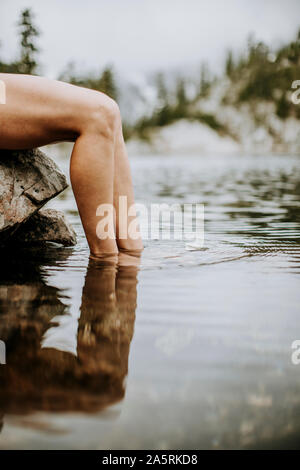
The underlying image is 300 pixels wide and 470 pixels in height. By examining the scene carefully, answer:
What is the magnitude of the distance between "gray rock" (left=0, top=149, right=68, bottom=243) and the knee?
541 mm

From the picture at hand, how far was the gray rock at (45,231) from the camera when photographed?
2654 millimetres

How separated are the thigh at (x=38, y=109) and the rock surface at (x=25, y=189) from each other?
31cm

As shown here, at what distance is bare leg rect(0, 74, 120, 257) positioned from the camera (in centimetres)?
181

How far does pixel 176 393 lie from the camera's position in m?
0.84

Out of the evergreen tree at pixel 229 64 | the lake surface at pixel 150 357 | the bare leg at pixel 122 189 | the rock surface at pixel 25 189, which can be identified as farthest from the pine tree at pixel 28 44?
the evergreen tree at pixel 229 64

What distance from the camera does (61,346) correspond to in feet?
3.44

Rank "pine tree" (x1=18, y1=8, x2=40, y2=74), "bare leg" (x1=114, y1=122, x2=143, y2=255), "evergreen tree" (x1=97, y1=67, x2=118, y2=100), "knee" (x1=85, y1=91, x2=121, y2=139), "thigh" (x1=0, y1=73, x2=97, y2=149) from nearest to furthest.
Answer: "thigh" (x1=0, y1=73, x2=97, y2=149) → "knee" (x1=85, y1=91, x2=121, y2=139) → "bare leg" (x1=114, y1=122, x2=143, y2=255) → "pine tree" (x1=18, y1=8, x2=40, y2=74) → "evergreen tree" (x1=97, y1=67, x2=118, y2=100)

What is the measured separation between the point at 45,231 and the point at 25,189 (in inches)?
16.3
